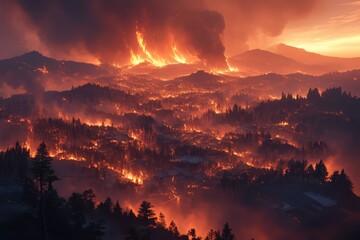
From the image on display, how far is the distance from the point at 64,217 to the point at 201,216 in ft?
234

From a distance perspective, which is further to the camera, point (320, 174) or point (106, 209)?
point (320, 174)

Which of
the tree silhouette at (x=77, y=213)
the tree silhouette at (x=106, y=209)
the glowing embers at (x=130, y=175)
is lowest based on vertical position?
the glowing embers at (x=130, y=175)

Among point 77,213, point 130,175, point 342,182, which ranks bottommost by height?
point 130,175

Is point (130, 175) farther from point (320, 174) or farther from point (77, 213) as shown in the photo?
point (77, 213)

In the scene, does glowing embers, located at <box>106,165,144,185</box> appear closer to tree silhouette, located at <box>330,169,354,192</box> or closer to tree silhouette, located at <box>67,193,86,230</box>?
tree silhouette, located at <box>67,193,86,230</box>

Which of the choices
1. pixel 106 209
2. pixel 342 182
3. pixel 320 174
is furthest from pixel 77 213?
pixel 320 174

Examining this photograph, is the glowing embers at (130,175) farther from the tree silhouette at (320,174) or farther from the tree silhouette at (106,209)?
the tree silhouette at (320,174)

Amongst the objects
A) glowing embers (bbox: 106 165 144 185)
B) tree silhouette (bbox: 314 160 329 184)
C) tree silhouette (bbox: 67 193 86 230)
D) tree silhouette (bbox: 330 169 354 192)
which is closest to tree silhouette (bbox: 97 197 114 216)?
tree silhouette (bbox: 67 193 86 230)

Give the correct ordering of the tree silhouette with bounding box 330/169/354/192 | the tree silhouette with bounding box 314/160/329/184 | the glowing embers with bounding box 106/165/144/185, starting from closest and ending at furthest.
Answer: the tree silhouette with bounding box 330/169/354/192 < the tree silhouette with bounding box 314/160/329/184 < the glowing embers with bounding box 106/165/144/185

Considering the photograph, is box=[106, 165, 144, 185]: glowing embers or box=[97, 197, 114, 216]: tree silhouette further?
box=[106, 165, 144, 185]: glowing embers

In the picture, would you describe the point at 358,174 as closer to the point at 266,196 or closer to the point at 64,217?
the point at 266,196

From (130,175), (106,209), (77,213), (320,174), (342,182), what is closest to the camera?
(77,213)

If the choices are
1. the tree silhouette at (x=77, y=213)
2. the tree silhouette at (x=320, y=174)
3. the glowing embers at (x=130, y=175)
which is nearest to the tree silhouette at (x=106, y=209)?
the tree silhouette at (x=77, y=213)

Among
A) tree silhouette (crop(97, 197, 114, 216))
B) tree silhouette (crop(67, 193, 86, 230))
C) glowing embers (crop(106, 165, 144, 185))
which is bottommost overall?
glowing embers (crop(106, 165, 144, 185))
